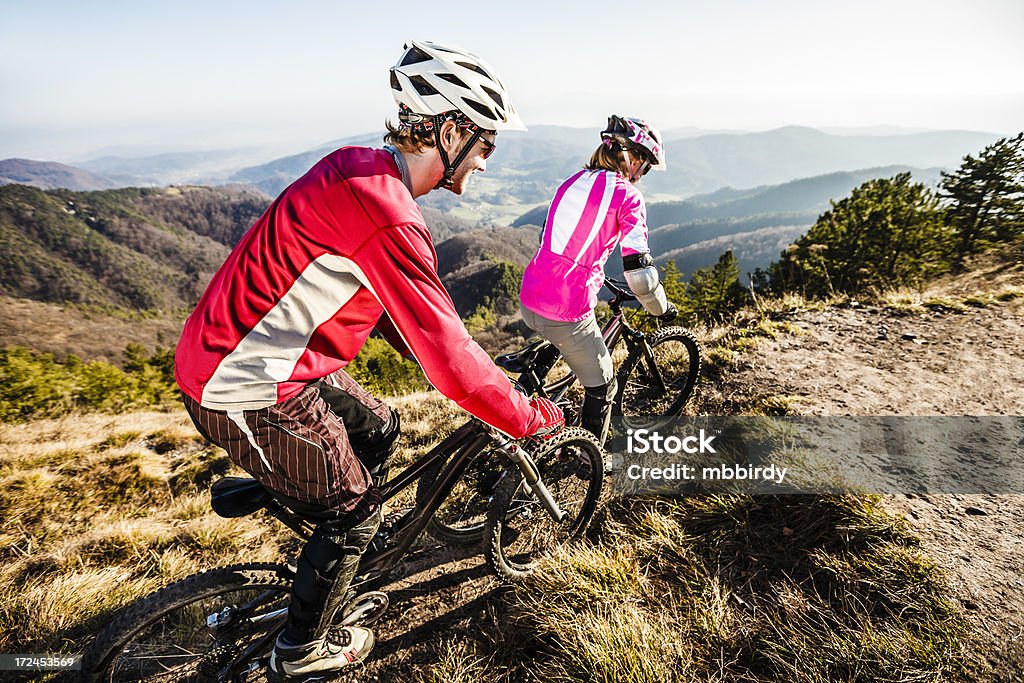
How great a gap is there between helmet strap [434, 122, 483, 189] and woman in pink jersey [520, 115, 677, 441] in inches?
60.6

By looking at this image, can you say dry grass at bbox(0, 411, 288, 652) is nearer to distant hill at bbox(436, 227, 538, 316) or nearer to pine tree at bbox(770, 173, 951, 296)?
pine tree at bbox(770, 173, 951, 296)

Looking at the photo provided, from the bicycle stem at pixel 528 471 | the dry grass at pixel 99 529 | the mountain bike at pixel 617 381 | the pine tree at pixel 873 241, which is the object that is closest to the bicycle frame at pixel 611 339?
the mountain bike at pixel 617 381

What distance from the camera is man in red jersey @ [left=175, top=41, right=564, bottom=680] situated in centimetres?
195

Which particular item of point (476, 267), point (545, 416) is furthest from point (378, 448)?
point (476, 267)

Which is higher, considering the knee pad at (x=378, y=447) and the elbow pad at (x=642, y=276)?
the elbow pad at (x=642, y=276)

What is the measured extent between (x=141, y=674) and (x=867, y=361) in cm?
859

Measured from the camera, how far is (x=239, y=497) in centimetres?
248

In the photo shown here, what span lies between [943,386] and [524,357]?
5.77 meters

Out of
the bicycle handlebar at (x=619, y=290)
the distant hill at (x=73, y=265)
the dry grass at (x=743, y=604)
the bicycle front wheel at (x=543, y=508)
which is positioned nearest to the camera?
the dry grass at (x=743, y=604)

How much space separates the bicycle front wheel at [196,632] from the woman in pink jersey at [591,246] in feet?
8.95

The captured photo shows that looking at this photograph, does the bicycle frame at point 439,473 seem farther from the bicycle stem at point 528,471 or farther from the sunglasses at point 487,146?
the sunglasses at point 487,146

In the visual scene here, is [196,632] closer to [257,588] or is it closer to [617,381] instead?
[257,588]

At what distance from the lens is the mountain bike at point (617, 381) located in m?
3.92

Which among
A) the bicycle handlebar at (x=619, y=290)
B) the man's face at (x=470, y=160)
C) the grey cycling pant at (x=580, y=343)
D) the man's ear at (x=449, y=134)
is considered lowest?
the grey cycling pant at (x=580, y=343)
